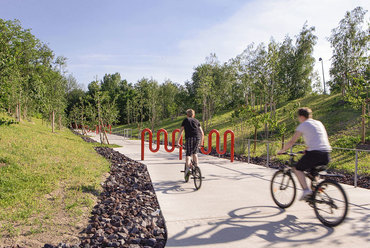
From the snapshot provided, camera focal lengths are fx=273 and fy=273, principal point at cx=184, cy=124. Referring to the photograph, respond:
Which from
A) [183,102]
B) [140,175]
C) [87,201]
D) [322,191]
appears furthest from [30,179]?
[183,102]

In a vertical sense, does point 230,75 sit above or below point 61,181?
above

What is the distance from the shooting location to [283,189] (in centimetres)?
505

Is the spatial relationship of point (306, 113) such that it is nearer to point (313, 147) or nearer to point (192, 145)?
point (313, 147)

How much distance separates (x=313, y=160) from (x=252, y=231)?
4.74ft

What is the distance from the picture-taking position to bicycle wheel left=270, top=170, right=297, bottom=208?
194 inches

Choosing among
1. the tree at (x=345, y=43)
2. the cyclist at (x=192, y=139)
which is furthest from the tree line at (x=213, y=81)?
the cyclist at (x=192, y=139)

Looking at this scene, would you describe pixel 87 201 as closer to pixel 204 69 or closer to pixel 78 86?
pixel 204 69

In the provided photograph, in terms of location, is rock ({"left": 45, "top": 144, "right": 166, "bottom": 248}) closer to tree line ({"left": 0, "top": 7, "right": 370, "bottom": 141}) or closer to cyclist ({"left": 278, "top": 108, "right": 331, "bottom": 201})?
cyclist ({"left": 278, "top": 108, "right": 331, "bottom": 201})

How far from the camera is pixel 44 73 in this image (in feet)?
118

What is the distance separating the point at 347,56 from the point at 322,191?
1118 inches

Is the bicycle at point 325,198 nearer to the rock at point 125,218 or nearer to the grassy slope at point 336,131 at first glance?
the rock at point 125,218

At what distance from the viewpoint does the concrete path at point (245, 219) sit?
12.0ft

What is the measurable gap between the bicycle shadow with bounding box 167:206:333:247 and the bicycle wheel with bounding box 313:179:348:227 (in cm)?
16

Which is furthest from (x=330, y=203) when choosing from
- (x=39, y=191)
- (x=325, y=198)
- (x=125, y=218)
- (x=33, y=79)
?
(x=33, y=79)
